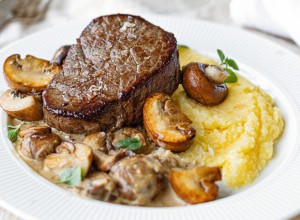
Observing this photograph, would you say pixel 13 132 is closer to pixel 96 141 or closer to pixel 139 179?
pixel 96 141

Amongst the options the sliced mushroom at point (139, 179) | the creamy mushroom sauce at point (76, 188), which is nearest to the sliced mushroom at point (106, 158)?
the sliced mushroom at point (139, 179)

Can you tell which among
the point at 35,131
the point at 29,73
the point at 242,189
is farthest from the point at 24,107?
the point at 242,189

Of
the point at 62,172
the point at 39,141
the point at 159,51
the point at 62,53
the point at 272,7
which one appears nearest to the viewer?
the point at 62,172

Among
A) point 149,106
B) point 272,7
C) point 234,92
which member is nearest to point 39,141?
point 149,106

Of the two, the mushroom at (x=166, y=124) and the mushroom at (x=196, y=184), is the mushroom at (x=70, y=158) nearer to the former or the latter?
the mushroom at (x=166, y=124)

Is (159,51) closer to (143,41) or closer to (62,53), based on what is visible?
(143,41)
